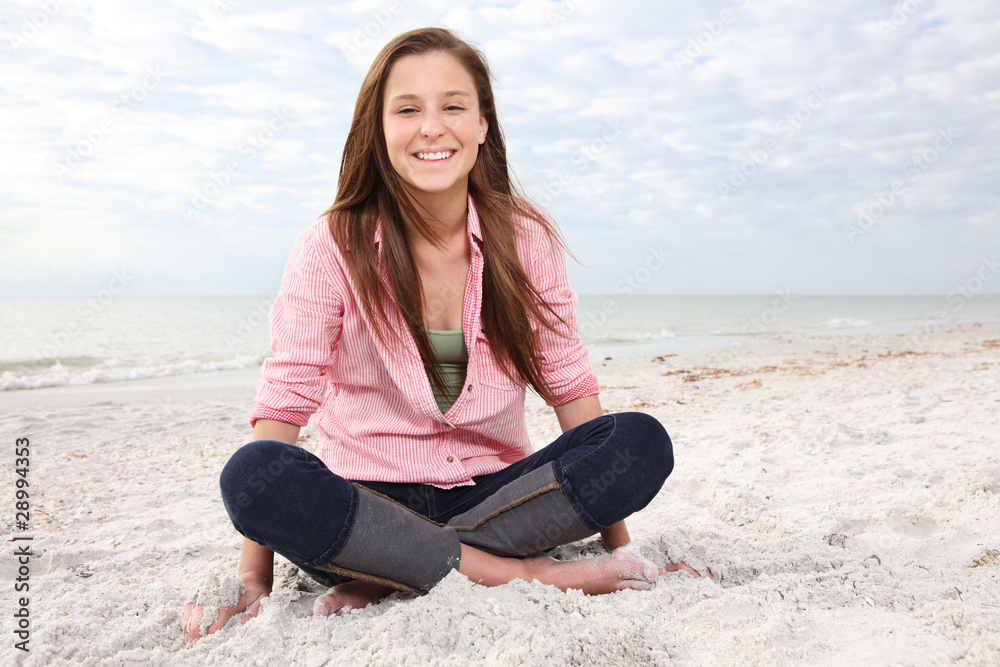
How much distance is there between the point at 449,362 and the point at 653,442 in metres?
0.65

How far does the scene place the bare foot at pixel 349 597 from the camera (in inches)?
63.9

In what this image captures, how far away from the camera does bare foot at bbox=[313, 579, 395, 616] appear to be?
1624 millimetres

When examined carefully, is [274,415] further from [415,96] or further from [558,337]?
[415,96]

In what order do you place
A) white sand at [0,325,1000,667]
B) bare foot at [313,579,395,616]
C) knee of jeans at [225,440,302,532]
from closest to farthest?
white sand at [0,325,1000,667] → knee of jeans at [225,440,302,532] → bare foot at [313,579,395,616]

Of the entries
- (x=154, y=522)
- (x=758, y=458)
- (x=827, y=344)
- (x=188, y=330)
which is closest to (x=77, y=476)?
(x=154, y=522)

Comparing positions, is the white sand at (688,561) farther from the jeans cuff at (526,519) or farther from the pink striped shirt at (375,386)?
the pink striped shirt at (375,386)

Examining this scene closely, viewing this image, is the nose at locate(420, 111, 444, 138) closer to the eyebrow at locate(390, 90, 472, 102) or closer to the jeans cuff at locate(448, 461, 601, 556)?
the eyebrow at locate(390, 90, 472, 102)

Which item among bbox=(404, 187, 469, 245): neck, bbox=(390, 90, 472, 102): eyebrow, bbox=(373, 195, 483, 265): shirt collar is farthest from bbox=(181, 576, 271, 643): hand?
bbox=(390, 90, 472, 102): eyebrow

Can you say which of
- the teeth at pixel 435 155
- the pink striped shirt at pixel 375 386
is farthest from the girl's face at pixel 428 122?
the pink striped shirt at pixel 375 386

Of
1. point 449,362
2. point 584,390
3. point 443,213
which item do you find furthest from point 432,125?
point 584,390

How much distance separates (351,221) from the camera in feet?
6.55

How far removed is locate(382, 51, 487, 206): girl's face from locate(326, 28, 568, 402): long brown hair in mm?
57

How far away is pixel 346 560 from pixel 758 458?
219 centimetres

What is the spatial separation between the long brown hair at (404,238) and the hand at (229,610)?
73 cm
